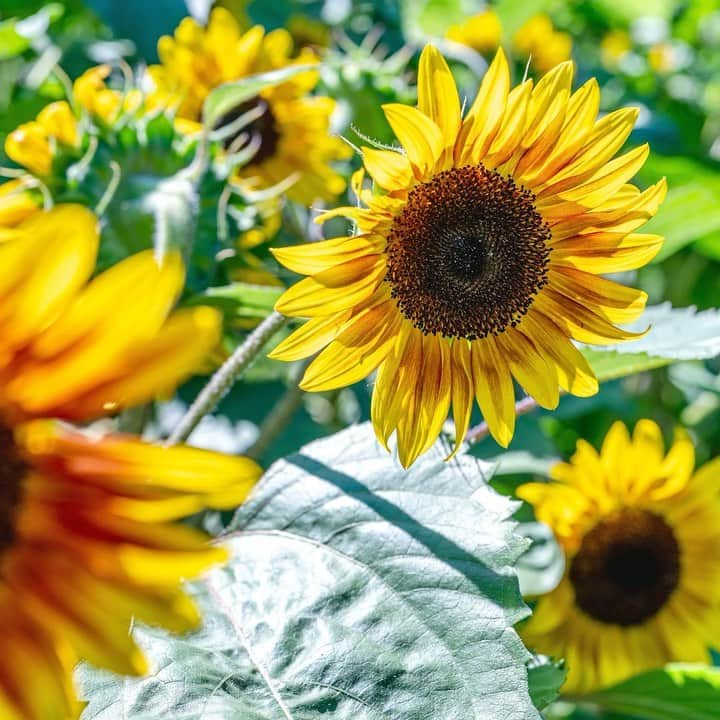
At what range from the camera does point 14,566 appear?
0.54 m

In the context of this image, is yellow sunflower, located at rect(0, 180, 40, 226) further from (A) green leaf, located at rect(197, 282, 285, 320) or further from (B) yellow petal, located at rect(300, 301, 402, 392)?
(B) yellow petal, located at rect(300, 301, 402, 392)

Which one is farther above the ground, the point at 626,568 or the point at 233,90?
the point at 233,90

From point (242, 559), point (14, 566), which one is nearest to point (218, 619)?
point (242, 559)

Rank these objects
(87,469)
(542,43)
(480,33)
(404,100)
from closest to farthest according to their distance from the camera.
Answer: (87,469) → (404,100) → (480,33) → (542,43)

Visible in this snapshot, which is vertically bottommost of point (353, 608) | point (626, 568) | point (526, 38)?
point (626, 568)

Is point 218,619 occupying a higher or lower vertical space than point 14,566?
lower

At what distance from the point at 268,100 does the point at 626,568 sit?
0.69 m

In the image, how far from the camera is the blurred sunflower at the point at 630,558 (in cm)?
116

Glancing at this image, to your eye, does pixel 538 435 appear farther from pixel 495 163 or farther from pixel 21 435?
pixel 21 435

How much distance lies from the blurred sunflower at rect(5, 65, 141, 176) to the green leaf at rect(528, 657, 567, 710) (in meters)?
0.59

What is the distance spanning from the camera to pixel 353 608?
734 mm

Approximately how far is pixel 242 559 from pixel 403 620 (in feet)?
0.50

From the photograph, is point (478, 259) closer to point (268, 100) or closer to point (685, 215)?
point (685, 215)

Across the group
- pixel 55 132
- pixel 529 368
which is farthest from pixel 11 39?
pixel 529 368
